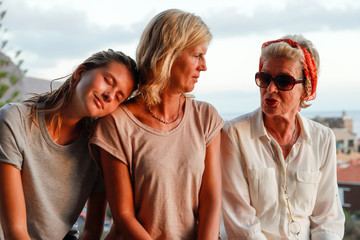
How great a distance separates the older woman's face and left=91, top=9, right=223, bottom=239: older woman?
1.11 ft

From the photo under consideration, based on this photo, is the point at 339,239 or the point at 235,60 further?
the point at 235,60

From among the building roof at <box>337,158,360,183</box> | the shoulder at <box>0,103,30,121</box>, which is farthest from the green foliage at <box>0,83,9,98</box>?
the shoulder at <box>0,103,30,121</box>

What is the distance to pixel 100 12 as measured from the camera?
3.37 meters

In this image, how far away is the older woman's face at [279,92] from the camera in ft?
6.86

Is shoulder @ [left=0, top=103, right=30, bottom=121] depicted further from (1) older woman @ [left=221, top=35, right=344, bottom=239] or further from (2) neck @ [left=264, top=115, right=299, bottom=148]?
(2) neck @ [left=264, top=115, right=299, bottom=148]

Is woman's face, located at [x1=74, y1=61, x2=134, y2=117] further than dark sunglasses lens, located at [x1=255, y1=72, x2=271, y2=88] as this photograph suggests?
No

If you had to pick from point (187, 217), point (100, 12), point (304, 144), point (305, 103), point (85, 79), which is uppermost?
point (100, 12)

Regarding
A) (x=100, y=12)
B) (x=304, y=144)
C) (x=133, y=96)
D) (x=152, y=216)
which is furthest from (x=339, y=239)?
(x=100, y=12)

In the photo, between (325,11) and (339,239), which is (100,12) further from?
(325,11)

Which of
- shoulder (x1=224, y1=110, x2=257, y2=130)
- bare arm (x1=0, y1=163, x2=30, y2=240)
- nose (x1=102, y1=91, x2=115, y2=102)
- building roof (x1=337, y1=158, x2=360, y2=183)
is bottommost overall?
building roof (x1=337, y1=158, x2=360, y2=183)

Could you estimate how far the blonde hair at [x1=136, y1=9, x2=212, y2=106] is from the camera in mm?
1868

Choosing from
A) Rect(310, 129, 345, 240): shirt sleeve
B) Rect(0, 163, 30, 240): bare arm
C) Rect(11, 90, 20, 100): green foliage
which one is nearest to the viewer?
Rect(0, 163, 30, 240): bare arm

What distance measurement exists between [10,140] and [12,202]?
0.25 m

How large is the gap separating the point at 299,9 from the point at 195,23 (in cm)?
314
